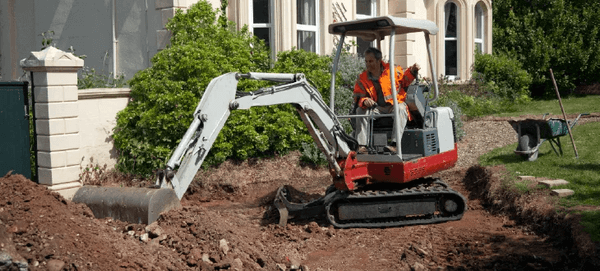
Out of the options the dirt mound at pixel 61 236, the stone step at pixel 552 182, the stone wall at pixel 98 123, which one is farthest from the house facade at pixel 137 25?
the stone step at pixel 552 182

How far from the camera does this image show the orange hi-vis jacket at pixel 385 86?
25.8ft

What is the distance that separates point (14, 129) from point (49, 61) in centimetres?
111

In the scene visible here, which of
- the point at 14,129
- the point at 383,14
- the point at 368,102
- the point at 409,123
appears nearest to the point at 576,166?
the point at 409,123

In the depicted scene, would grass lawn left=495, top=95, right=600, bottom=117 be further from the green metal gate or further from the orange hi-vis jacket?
the green metal gate

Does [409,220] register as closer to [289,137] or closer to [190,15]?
[289,137]

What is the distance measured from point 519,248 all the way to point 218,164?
5470 mm

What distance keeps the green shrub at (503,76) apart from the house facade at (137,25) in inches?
137

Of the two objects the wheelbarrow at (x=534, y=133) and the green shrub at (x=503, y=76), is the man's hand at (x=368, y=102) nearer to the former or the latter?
the wheelbarrow at (x=534, y=133)

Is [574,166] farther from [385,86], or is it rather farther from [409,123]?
[385,86]

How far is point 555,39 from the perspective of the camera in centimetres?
2134

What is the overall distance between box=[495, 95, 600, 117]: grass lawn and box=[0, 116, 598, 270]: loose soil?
8976 millimetres

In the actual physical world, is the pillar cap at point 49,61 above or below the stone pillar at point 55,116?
above

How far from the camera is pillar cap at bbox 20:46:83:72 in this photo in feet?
27.8

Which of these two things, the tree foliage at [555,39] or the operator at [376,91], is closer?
the operator at [376,91]
